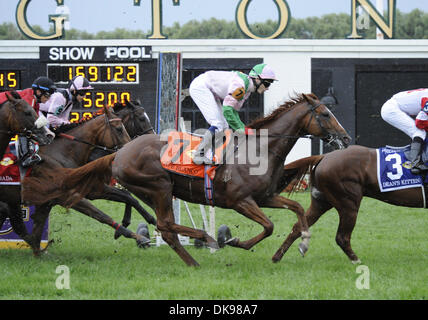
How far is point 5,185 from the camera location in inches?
263

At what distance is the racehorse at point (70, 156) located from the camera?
6.73 meters

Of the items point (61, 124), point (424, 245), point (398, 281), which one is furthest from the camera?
point (424, 245)

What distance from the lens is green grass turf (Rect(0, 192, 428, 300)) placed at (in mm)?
5008

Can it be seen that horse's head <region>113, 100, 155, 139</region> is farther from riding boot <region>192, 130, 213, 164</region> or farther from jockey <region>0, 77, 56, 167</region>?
riding boot <region>192, 130, 213, 164</region>

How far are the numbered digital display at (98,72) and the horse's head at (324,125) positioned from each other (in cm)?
631

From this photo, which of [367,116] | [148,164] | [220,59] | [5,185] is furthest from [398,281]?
[367,116]

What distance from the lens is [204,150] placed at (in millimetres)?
6035

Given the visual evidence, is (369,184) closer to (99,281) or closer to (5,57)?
(99,281)

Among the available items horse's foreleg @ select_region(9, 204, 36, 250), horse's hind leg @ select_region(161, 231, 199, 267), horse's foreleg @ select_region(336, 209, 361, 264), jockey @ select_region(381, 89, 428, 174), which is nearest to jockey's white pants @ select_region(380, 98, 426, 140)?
jockey @ select_region(381, 89, 428, 174)

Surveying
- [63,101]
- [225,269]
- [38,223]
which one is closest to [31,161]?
[38,223]

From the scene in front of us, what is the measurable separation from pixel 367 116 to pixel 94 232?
29.5 ft

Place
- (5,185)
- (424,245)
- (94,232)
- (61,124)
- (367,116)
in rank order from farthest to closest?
(367,116)
(94,232)
(424,245)
(61,124)
(5,185)

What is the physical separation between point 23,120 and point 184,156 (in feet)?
5.15

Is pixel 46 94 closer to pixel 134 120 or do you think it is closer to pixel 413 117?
pixel 134 120
